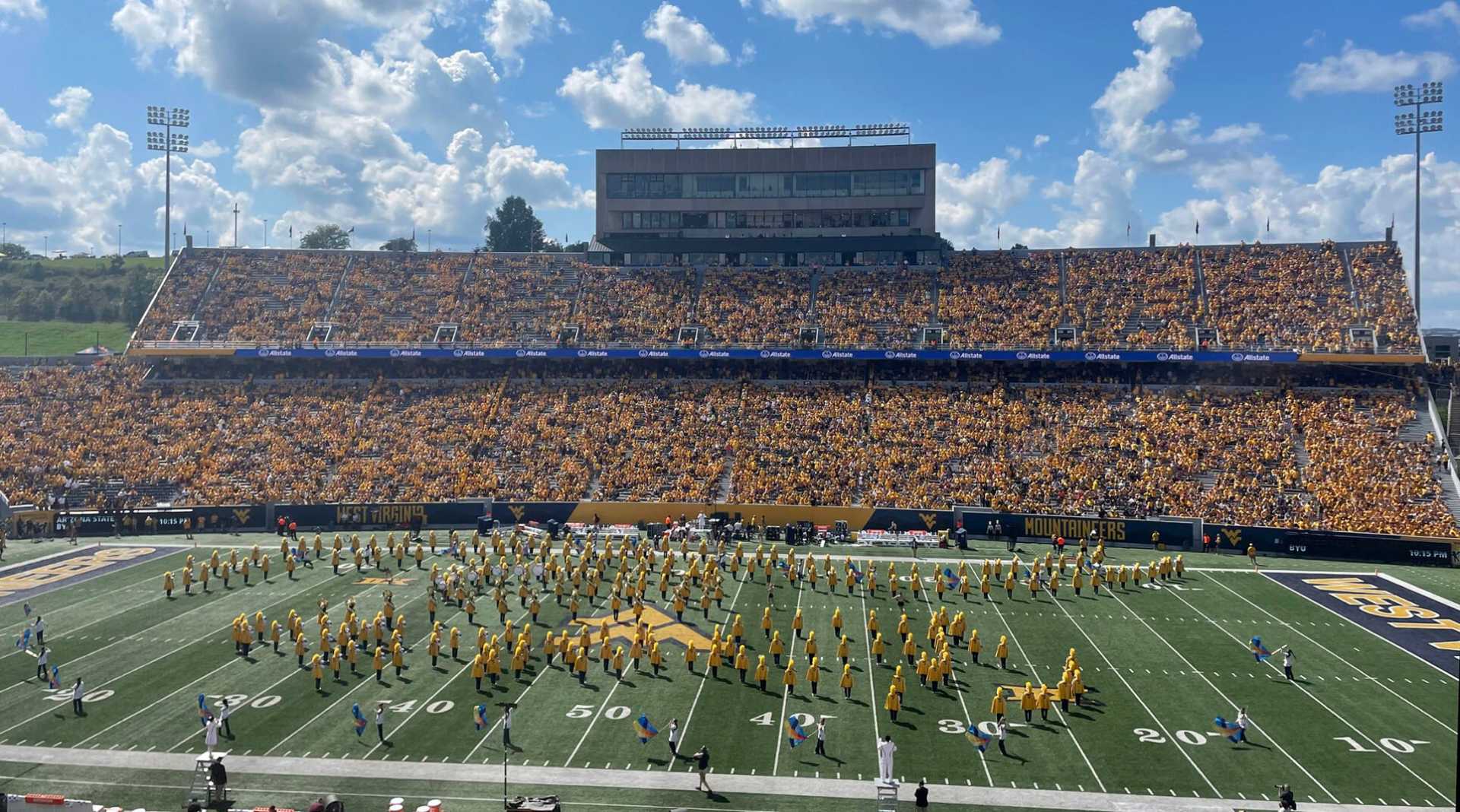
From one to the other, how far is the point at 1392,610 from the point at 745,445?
24.0m

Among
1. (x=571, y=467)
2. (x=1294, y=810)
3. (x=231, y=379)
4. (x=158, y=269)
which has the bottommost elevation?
(x=1294, y=810)

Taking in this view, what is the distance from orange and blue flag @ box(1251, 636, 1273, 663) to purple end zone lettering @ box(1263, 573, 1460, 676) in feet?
11.4

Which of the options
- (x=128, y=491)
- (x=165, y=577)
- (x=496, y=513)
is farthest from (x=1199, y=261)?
(x=128, y=491)

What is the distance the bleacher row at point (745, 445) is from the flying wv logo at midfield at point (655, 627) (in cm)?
1406

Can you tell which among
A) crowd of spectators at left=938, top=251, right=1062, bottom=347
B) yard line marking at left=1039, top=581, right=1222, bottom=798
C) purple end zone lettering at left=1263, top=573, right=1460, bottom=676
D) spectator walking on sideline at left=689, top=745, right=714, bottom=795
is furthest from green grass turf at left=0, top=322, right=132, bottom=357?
purple end zone lettering at left=1263, top=573, right=1460, bottom=676

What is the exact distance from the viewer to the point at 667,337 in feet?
166

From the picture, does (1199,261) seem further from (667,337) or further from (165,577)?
(165,577)

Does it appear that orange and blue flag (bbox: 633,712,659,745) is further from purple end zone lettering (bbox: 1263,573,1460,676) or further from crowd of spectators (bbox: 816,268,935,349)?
crowd of spectators (bbox: 816,268,935,349)

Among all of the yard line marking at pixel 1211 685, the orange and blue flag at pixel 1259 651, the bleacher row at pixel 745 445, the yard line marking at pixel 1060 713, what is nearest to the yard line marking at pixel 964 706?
the yard line marking at pixel 1060 713

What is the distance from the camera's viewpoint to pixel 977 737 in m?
17.8

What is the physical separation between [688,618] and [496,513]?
606 inches

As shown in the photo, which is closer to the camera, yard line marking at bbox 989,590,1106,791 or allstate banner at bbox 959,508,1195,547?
yard line marking at bbox 989,590,1106,791

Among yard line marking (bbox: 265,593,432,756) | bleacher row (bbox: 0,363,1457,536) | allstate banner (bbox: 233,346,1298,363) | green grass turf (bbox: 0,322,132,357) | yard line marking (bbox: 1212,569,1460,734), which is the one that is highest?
green grass turf (bbox: 0,322,132,357)

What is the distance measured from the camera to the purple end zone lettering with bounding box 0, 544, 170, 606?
2955 cm
